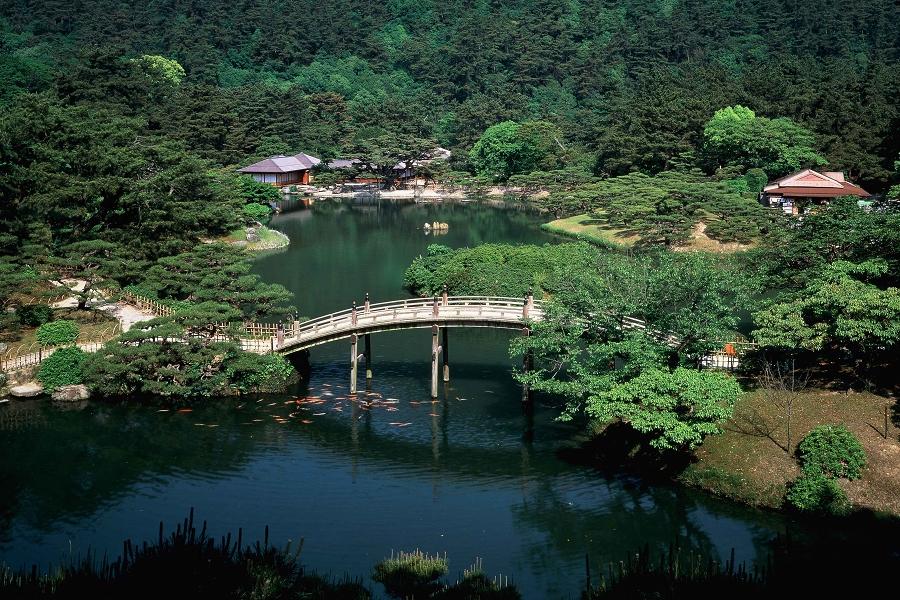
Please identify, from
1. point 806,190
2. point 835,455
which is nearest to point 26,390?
point 835,455

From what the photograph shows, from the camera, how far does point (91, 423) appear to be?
36344mm

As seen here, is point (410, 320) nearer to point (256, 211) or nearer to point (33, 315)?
point (33, 315)

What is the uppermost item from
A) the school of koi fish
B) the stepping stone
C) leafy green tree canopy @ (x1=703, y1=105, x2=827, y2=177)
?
leafy green tree canopy @ (x1=703, y1=105, x2=827, y2=177)

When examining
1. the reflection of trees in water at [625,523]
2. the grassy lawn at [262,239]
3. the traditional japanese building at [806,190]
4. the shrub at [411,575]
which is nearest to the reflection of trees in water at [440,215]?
the grassy lawn at [262,239]

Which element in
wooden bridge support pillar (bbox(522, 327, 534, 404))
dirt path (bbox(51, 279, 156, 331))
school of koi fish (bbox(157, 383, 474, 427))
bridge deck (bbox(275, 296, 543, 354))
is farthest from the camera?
dirt path (bbox(51, 279, 156, 331))

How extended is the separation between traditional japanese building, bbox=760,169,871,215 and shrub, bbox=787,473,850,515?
43.5 metres

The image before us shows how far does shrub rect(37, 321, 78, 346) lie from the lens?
1592 inches

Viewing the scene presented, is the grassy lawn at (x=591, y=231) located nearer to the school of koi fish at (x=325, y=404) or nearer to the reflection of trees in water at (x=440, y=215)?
the reflection of trees in water at (x=440, y=215)

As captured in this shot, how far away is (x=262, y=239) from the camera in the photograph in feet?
230

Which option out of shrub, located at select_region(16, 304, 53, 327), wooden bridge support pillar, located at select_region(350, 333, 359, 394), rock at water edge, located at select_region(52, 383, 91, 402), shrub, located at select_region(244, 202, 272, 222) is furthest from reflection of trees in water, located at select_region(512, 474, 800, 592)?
shrub, located at select_region(244, 202, 272, 222)

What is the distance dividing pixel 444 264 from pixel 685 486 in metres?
26.7

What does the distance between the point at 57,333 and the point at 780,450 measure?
27.0 meters

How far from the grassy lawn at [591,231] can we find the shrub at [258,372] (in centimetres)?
3303

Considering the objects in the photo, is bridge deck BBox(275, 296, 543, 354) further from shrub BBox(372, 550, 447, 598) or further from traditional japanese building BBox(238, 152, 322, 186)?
traditional japanese building BBox(238, 152, 322, 186)
